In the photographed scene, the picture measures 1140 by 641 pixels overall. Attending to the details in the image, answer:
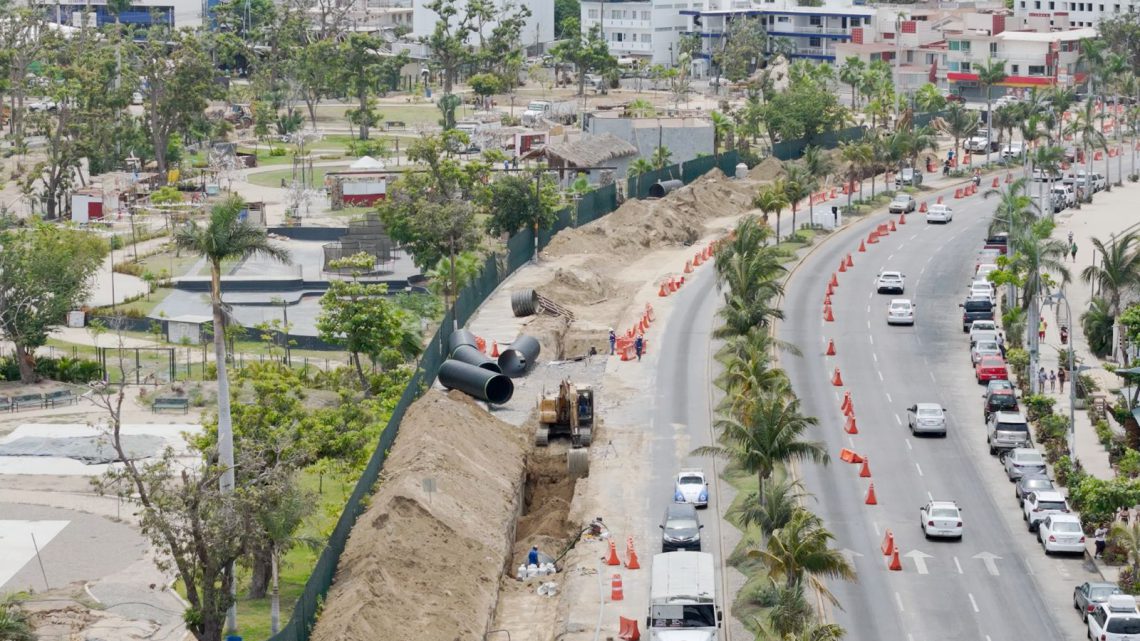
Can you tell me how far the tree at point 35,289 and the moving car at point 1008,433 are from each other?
4441 centimetres

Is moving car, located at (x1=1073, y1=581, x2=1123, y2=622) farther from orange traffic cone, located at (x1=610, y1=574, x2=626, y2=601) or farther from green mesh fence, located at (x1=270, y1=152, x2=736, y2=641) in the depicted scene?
green mesh fence, located at (x1=270, y1=152, x2=736, y2=641)

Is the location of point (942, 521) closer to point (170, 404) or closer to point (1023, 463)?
point (1023, 463)

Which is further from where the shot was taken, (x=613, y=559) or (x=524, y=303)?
(x=524, y=303)

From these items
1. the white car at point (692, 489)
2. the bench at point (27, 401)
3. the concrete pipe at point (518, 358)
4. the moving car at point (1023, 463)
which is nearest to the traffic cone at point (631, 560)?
the white car at point (692, 489)

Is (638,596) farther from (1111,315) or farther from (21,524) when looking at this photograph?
(1111,315)

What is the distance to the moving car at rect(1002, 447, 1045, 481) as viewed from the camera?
68.9m

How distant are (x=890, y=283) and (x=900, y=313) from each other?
791 cm

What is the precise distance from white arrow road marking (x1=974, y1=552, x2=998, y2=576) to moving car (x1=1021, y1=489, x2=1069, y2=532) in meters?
2.51

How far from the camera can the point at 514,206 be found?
113938 mm

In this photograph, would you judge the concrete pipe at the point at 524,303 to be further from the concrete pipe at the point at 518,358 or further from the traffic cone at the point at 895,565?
the traffic cone at the point at 895,565

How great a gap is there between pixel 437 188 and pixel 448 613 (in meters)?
64.6

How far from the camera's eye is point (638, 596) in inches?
2267

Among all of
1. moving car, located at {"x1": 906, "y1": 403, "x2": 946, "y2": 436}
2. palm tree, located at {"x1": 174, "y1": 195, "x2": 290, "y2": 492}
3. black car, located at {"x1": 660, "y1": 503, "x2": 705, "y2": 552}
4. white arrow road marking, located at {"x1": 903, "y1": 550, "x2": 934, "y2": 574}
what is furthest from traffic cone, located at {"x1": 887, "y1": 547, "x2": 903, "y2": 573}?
palm tree, located at {"x1": 174, "y1": 195, "x2": 290, "y2": 492}

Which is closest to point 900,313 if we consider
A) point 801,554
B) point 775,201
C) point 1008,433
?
point 775,201
